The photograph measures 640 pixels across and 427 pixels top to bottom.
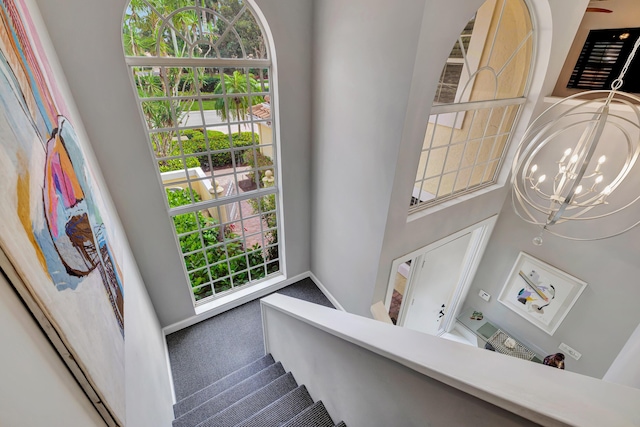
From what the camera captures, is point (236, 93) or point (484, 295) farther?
point (484, 295)

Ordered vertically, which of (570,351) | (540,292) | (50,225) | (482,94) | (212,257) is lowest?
(570,351)

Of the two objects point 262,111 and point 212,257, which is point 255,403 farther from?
point 262,111

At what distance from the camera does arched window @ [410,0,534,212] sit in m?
2.56

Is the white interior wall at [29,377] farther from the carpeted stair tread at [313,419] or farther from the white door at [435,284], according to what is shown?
the white door at [435,284]

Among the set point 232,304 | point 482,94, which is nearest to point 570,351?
point 482,94

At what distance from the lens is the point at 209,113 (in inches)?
110

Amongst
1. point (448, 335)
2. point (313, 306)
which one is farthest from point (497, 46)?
point (448, 335)

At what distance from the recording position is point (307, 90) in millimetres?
3070

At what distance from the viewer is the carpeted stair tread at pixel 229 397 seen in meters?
2.45

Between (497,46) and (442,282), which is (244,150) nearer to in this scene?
(497,46)

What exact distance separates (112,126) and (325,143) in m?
1.94

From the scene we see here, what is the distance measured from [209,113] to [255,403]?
2.70m

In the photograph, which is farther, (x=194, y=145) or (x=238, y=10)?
(x=194, y=145)

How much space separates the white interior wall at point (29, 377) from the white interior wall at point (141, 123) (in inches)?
85.7
